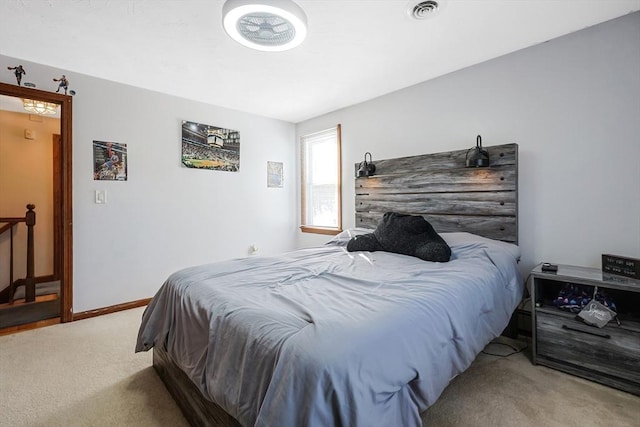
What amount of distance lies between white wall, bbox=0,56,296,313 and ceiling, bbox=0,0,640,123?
10.5 inches

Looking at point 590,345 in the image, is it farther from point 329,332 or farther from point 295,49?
point 295,49

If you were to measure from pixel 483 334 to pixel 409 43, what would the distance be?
7.09 ft

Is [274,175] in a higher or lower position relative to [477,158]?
higher

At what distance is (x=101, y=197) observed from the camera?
302 centimetres

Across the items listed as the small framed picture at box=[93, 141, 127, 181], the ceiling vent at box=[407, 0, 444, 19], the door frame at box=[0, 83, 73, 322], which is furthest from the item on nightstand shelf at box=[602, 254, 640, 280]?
the door frame at box=[0, 83, 73, 322]

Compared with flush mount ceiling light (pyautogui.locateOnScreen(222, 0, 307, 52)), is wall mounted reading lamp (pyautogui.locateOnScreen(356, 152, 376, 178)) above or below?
below

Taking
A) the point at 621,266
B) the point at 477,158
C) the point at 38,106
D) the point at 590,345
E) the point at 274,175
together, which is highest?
the point at 38,106

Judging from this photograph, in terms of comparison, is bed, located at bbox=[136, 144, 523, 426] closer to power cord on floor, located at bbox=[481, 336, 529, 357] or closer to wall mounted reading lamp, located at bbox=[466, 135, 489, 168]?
wall mounted reading lamp, located at bbox=[466, 135, 489, 168]

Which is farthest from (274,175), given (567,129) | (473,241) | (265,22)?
→ (567,129)

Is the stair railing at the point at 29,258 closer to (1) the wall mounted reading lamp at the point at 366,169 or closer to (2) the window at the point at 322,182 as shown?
(2) the window at the point at 322,182

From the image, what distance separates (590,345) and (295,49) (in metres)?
2.95

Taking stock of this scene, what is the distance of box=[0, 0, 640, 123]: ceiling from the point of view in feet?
6.34

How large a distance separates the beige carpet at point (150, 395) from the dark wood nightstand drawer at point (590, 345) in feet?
0.37

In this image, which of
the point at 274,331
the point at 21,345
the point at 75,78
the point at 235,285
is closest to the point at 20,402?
the point at 21,345
